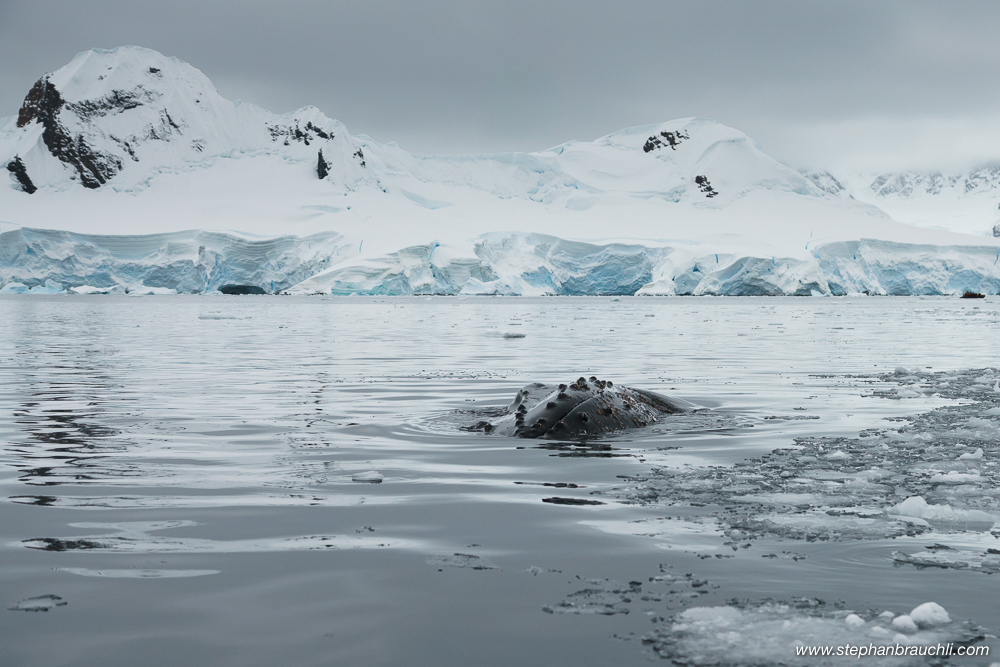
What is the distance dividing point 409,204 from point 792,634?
4956 inches

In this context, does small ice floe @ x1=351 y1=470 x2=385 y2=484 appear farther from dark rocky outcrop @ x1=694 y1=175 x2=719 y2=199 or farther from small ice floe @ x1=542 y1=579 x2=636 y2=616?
dark rocky outcrop @ x1=694 y1=175 x2=719 y2=199

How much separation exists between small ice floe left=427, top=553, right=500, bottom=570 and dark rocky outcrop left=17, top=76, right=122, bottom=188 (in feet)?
476

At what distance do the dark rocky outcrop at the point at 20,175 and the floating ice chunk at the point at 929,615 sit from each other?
146907 millimetres

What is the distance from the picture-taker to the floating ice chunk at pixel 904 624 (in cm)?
→ 293

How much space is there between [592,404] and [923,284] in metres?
97.2

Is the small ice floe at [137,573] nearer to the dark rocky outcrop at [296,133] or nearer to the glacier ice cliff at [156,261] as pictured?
the glacier ice cliff at [156,261]

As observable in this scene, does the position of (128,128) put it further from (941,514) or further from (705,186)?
(941,514)

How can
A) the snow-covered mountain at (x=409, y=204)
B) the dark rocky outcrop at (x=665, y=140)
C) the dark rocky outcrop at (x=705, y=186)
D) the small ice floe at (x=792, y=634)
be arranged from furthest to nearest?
1. the dark rocky outcrop at (x=665, y=140)
2. the dark rocky outcrop at (x=705, y=186)
3. the snow-covered mountain at (x=409, y=204)
4. the small ice floe at (x=792, y=634)

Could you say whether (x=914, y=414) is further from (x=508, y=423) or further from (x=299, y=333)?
(x=299, y=333)

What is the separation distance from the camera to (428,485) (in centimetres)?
562

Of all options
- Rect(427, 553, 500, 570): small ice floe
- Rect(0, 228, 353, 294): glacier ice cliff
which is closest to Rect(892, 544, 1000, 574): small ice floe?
Rect(427, 553, 500, 570): small ice floe

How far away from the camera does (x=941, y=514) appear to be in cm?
453

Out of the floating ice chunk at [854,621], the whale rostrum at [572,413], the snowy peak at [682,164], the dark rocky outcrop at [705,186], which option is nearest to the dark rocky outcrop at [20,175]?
the snowy peak at [682,164]

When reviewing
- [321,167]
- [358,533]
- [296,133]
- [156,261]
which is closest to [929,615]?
[358,533]
